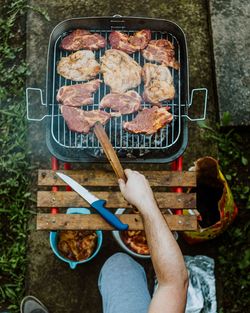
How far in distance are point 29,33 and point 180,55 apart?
1855 mm

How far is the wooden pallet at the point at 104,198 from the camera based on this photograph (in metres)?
3.45

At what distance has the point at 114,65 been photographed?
11.9ft

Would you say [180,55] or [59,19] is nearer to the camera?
[180,55]

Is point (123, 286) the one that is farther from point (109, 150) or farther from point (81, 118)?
point (81, 118)

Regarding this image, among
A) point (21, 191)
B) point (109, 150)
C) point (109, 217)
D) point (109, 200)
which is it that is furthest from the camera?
point (21, 191)

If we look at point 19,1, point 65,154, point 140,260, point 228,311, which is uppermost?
point 19,1

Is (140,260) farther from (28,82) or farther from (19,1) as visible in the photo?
(19,1)

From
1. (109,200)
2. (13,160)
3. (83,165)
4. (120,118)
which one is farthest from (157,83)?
(13,160)

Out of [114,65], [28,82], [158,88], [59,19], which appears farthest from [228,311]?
[59,19]

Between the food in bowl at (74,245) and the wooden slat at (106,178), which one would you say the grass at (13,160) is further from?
the wooden slat at (106,178)

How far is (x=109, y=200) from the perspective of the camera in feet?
11.5

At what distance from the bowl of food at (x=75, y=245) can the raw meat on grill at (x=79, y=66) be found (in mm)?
1093

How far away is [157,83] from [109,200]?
92cm

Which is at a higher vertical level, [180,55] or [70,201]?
[180,55]
